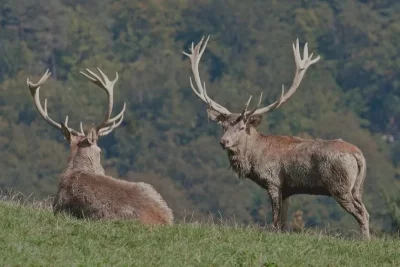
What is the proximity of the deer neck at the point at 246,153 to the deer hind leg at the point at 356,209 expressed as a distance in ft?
4.33

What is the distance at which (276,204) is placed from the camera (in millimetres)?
14703

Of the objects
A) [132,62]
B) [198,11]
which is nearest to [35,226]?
[132,62]

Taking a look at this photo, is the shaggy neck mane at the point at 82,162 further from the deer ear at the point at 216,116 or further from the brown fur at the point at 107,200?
the deer ear at the point at 216,116

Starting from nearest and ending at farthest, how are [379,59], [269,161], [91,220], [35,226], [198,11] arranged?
[35,226]
[91,220]
[269,161]
[379,59]
[198,11]

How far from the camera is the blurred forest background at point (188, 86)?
3767 inches

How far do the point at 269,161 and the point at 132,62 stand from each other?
117m

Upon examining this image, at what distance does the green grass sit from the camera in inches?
401

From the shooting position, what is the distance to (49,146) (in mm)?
94625

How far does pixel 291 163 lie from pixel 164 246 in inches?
156

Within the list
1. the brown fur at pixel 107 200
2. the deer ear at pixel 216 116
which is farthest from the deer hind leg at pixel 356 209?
the brown fur at pixel 107 200

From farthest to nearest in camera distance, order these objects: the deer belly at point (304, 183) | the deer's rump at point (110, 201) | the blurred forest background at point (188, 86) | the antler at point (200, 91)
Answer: the blurred forest background at point (188, 86) → the antler at point (200, 91) → the deer belly at point (304, 183) → the deer's rump at point (110, 201)

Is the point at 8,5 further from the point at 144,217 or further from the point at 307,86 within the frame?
the point at 144,217

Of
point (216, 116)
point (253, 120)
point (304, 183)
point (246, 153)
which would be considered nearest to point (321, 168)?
point (304, 183)

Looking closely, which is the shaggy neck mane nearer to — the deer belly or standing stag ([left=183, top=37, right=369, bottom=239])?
standing stag ([left=183, top=37, right=369, bottom=239])
